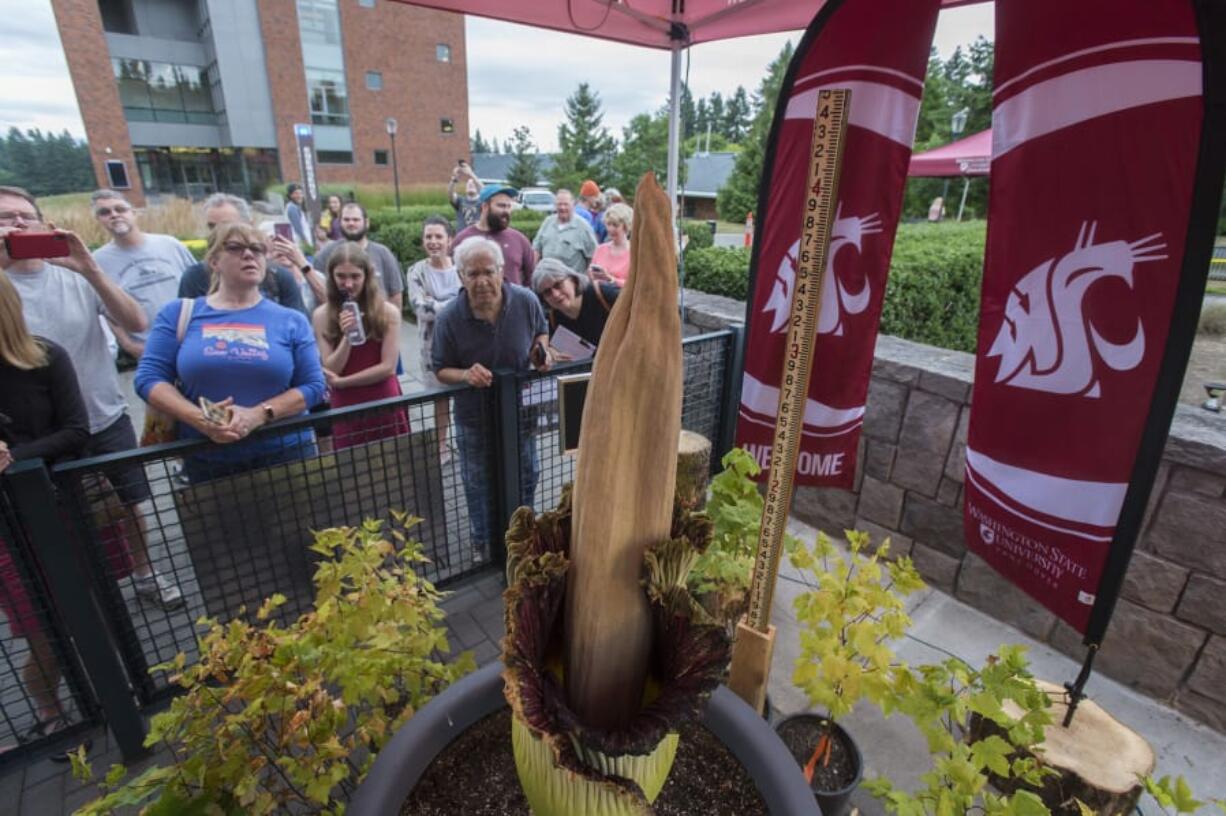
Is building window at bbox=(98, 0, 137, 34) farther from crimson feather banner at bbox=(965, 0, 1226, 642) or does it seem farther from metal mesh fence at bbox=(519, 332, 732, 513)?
crimson feather banner at bbox=(965, 0, 1226, 642)

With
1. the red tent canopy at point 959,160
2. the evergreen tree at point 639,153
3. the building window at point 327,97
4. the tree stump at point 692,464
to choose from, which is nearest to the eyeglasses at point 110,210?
the tree stump at point 692,464

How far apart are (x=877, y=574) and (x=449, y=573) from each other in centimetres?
197

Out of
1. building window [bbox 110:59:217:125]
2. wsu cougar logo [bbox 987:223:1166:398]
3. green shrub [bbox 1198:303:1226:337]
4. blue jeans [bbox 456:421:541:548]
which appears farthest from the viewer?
building window [bbox 110:59:217:125]


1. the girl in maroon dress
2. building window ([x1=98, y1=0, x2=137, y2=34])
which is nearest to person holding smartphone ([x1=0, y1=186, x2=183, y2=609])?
Result: the girl in maroon dress

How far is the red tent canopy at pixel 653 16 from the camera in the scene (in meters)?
2.69

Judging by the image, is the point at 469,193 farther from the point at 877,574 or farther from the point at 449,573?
the point at 877,574

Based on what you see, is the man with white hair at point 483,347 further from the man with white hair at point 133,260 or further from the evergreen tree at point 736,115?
the evergreen tree at point 736,115

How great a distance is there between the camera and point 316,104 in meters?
26.7

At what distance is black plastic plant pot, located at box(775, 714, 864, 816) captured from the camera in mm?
1598

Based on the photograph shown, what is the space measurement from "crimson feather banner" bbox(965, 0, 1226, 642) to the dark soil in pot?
1.02 meters

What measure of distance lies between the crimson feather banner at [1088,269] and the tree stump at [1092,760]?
1.37ft

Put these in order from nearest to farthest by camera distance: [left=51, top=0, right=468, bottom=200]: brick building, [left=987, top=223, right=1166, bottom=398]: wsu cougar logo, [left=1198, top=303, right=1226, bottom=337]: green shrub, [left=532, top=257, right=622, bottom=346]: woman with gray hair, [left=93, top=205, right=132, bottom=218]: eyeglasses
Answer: [left=987, top=223, right=1166, bottom=398]: wsu cougar logo, [left=93, top=205, right=132, bottom=218]: eyeglasses, [left=532, top=257, right=622, bottom=346]: woman with gray hair, [left=1198, top=303, right=1226, bottom=337]: green shrub, [left=51, top=0, right=468, bottom=200]: brick building

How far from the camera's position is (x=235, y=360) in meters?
2.16

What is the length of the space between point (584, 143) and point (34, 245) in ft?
153
